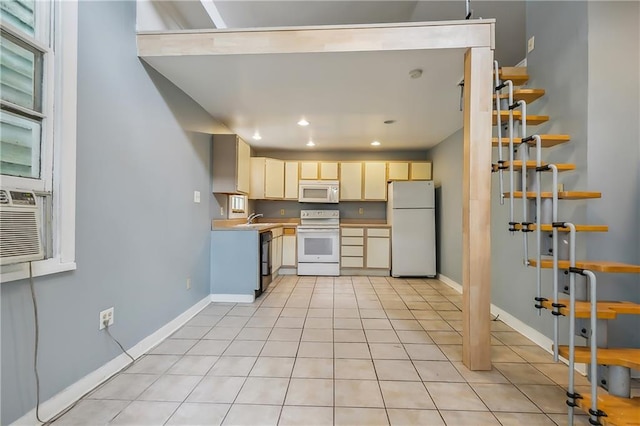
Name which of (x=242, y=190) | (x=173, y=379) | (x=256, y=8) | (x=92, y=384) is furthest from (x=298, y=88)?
(x=92, y=384)

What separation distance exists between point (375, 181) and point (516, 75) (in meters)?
2.92

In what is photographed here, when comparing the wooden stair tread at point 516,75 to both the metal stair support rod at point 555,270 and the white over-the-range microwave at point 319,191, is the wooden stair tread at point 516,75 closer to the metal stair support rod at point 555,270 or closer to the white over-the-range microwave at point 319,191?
the metal stair support rod at point 555,270

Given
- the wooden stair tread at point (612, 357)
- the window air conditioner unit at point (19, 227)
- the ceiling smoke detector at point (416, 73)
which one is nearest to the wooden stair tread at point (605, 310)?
the wooden stair tread at point (612, 357)

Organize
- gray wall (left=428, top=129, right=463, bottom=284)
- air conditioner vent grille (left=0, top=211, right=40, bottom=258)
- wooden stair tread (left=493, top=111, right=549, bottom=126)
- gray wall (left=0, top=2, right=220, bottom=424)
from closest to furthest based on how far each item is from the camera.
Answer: air conditioner vent grille (left=0, top=211, right=40, bottom=258)
gray wall (left=0, top=2, right=220, bottom=424)
wooden stair tread (left=493, top=111, right=549, bottom=126)
gray wall (left=428, top=129, right=463, bottom=284)

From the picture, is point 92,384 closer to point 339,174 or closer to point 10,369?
point 10,369

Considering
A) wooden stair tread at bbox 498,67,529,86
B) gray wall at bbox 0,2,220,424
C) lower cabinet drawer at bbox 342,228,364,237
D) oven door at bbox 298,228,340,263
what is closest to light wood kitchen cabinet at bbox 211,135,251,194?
gray wall at bbox 0,2,220,424

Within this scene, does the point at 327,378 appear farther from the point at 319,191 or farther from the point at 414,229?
the point at 319,191

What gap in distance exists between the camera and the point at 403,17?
9.51 ft

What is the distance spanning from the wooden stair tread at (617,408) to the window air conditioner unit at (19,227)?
8.74 ft

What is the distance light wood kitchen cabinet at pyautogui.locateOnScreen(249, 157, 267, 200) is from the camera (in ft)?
15.9

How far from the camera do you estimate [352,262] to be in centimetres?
493

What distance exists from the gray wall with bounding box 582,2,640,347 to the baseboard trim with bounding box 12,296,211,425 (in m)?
3.22

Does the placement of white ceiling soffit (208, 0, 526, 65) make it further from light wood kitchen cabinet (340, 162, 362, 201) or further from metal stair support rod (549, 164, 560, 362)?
light wood kitchen cabinet (340, 162, 362, 201)

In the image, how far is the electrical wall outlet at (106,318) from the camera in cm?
176
